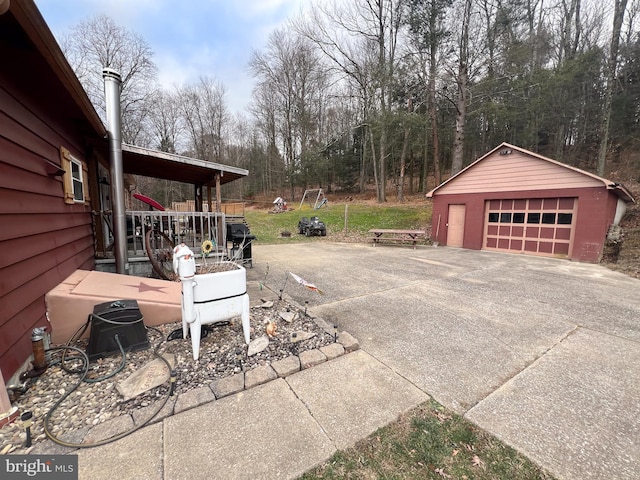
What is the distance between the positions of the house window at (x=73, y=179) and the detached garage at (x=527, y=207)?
1083cm

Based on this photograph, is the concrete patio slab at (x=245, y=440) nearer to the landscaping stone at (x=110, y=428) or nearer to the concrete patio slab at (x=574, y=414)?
the landscaping stone at (x=110, y=428)

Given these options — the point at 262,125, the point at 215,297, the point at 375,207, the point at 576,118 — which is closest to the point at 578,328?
the point at 215,297

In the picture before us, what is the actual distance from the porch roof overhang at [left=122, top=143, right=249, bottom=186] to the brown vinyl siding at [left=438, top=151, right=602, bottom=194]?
815 cm

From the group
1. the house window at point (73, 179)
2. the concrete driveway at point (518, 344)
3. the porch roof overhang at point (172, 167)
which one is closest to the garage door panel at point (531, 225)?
the concrete driveway at point (518, 344)

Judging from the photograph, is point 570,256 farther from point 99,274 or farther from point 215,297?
point 99,274

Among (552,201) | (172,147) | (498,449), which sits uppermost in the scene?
(172,147)

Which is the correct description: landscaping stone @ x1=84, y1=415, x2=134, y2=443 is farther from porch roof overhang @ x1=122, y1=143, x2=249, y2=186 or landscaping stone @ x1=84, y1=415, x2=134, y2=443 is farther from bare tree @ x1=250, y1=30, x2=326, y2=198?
bare tree @ x1=250, y1=30, x2=326, y2=198

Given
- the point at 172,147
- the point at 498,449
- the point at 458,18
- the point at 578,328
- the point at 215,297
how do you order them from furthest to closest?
1. the point at 172,147
2. the point at 458,18
3. the point at 578,328
4. the point at 215,297
5. the point at 498,449

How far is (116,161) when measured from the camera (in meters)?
4.27

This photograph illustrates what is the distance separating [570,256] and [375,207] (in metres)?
10.3

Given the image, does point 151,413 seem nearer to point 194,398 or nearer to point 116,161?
point 194,398

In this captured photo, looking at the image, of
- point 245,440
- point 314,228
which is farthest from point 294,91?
point 245,440

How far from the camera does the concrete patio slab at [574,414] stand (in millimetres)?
1522

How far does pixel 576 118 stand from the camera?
663 inches
